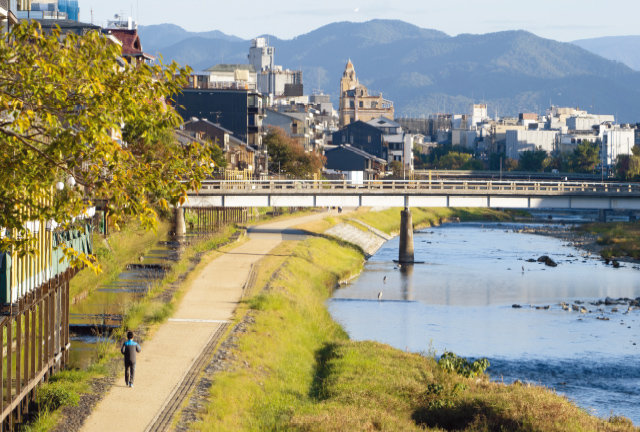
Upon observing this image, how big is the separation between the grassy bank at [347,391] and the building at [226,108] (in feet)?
280

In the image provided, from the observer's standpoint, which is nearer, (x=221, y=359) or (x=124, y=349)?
(x=124, y=349)

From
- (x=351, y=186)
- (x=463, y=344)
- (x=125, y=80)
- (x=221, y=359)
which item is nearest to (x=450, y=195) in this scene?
(x=351, y=186)

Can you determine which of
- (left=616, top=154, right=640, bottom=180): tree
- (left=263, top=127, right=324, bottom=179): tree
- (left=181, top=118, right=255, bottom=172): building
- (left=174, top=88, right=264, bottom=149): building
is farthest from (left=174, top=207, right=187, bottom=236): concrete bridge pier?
(left=616, top=154, right=640, bottom=180): tree

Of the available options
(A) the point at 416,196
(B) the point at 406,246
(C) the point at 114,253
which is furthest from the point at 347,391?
(A) the point at 416,196

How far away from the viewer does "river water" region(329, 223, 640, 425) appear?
4175cm

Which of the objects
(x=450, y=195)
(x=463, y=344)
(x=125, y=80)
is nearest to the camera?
(x=125, y=80)

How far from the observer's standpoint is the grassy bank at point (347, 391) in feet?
93.0

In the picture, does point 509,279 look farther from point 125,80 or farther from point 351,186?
point 125,80

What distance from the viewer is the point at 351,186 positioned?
3765 inches

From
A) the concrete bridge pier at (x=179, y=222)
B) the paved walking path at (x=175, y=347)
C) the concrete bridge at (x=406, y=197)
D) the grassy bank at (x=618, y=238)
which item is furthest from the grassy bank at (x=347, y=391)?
the grassy bank at (x=618, y=238)

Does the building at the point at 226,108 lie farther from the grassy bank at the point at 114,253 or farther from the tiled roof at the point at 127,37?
the grassy bank at the point at 114,253

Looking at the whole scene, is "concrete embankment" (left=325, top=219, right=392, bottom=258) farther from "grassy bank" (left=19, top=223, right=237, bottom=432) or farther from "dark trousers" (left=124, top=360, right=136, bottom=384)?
"dark trousers" (left=124, top=360, right=136, bottom=384)

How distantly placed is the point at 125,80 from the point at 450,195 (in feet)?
246

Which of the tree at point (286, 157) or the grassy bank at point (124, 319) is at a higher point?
the tree at point (286, 157)
